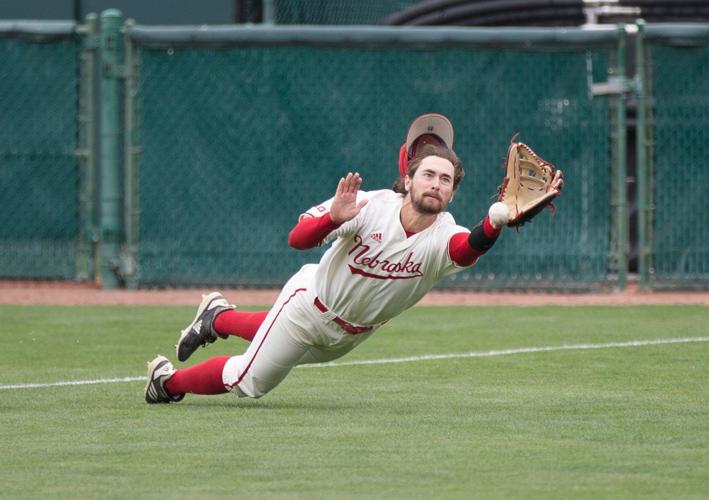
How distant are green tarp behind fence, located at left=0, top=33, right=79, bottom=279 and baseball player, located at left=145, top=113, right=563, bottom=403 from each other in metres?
6.50

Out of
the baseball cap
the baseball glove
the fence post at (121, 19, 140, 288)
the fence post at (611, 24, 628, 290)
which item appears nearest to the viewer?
the baseball glove

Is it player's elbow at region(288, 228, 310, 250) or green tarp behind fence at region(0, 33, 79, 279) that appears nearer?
player's elbow at region(288, 228, 310, 250)

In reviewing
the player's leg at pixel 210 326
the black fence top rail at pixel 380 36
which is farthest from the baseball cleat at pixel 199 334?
the black fence top rail at pixel 380 36

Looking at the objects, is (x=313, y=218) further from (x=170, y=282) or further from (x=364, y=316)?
(x=170, y=282)

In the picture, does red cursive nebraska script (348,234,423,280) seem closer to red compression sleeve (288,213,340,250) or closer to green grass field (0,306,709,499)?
red compression sleeve (288,213,340,250)

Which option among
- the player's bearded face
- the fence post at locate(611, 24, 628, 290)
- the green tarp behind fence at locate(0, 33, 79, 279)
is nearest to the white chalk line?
the player's bearded face

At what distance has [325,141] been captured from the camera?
42.0 ft

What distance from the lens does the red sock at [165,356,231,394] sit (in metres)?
6.75

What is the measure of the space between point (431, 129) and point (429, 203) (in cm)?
55

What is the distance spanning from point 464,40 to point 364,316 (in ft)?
20.6

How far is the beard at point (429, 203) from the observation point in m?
6.45

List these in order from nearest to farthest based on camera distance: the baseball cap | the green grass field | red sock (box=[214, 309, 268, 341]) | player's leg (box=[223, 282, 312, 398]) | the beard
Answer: the green grass field < the beard < player's leg (box=[223, 282, 312, 398]) < the baseball cap < red sock (box=[214, 309, 268, 341])

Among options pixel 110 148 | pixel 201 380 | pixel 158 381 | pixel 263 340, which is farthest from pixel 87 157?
pixel 263 340

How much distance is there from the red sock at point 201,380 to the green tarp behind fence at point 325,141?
5865 mm
